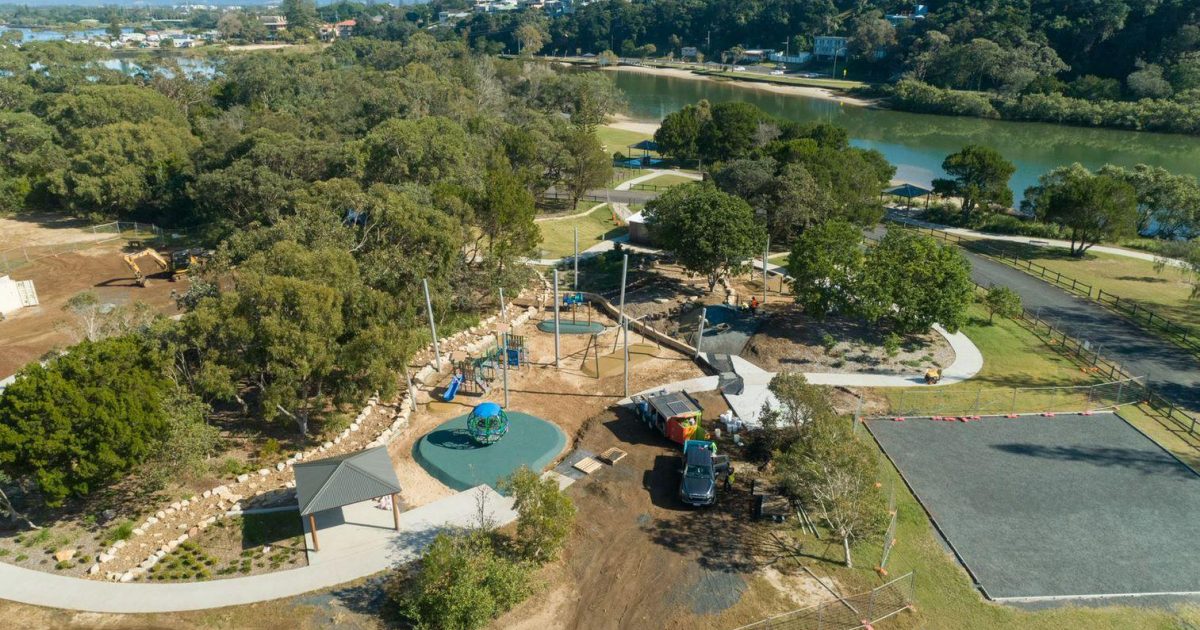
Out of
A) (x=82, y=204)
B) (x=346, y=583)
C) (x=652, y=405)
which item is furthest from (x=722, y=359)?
(x=82, y=204)

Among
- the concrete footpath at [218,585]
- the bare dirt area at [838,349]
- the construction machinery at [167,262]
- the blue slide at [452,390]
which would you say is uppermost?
the construction machinery at [167,262]

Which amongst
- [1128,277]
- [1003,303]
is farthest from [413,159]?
[1128,277]

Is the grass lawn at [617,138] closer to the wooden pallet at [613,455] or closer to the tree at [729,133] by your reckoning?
the tree at [729,133]

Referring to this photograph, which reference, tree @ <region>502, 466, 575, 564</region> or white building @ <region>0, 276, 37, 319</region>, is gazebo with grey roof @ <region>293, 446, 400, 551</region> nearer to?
tree @ <region>502, 466, 575, 564</region>

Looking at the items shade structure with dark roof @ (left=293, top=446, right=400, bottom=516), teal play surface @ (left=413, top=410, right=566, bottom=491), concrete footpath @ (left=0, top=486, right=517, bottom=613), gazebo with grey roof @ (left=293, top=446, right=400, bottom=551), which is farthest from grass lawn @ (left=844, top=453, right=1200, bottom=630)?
shade structure with dark roof @ (left=293, top=446, right=400, bottom=516)

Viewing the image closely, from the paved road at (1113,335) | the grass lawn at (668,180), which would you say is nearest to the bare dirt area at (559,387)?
the paved road at (1113,335)
